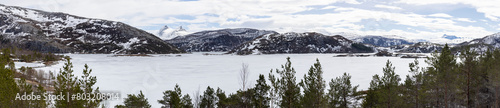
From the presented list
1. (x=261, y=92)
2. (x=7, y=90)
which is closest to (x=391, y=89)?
(x=261, y=92)

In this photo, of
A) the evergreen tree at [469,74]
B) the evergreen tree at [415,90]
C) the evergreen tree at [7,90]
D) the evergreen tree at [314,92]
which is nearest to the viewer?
the evergreen tree at [7,90]

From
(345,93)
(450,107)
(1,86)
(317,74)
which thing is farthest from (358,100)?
(1,86)

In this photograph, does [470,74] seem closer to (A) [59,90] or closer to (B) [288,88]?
(B) [288,88]

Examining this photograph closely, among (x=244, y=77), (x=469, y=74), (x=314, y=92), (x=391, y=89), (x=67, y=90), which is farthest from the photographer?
(x=469, y=74)

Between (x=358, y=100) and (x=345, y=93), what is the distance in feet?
30.2

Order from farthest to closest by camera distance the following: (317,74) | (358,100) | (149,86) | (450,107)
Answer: (149,86)
(358,100)
(450,107)
(317,74)

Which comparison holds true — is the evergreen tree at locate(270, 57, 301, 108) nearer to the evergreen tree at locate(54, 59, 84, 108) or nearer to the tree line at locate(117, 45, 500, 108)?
the tree line at locate(117, 45, 500, 108)

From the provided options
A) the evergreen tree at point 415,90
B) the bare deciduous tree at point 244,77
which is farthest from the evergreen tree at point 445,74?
the bare deciduous tree at point 244,77

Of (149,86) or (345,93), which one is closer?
(345,93)

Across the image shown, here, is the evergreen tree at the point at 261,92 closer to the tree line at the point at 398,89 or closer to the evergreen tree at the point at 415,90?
the tree line at the point at 398,89

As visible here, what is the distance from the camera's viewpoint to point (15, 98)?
24.0m

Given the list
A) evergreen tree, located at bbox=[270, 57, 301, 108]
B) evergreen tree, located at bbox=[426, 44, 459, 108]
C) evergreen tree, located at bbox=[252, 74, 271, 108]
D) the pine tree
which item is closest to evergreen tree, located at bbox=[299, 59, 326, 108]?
evergreen tree, located at bbox=[270, 57, 301, 108]

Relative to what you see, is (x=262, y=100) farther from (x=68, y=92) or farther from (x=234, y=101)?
(x=68, y=92)

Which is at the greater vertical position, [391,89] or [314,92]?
[314,92]
